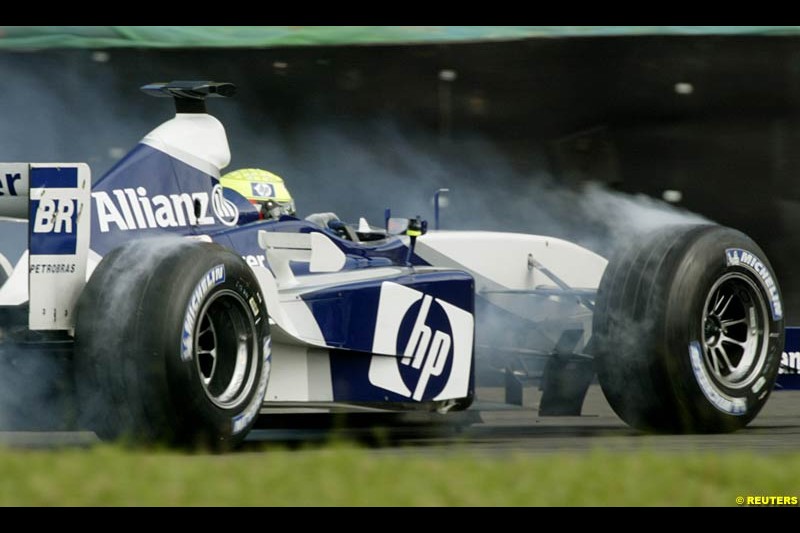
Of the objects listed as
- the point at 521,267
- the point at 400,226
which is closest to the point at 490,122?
the point at 521,267

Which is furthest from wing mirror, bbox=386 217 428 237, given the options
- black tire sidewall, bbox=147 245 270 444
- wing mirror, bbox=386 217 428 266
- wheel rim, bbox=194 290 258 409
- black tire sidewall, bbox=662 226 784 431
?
black tire sidewall, bbox=147 245 270 444

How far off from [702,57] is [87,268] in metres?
5.61

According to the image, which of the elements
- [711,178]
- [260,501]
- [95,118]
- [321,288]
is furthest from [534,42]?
[260,501]

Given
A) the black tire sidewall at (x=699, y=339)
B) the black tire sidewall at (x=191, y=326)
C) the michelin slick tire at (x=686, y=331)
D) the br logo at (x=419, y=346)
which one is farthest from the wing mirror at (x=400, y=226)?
the black tire sidewall at (x=191, y=326)

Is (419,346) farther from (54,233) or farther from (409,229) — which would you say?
(54,233)

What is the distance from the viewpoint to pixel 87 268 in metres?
6.62

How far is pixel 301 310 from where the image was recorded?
7.29 m

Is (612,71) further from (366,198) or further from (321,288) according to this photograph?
(321,288)

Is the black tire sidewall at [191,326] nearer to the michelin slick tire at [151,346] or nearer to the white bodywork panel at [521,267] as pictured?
the michelin slick tire at [151,346]

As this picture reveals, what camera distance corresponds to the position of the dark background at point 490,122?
1067 cm

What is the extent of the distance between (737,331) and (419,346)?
5.87 ft

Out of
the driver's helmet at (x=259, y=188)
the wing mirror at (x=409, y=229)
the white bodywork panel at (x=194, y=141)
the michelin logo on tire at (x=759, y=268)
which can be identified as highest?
the white bodywork panel at (x=194, y=141)

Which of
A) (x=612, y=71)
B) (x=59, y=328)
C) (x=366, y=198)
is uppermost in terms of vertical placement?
(x=612, y=71)

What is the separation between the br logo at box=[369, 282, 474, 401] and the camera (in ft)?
24.5
